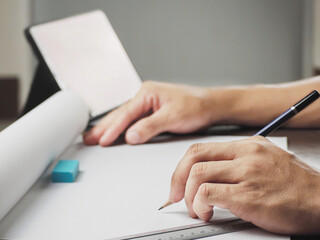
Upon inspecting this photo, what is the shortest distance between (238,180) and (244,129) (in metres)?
0.41

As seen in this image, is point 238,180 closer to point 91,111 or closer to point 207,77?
point 91,111

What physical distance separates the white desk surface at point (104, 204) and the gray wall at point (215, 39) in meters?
2.80

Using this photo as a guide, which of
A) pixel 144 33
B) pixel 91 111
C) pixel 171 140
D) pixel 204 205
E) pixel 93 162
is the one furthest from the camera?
pixel 144 33

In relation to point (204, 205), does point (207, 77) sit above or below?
below

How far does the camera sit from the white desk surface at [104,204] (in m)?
0.47

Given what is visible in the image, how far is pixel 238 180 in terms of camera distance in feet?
1.55

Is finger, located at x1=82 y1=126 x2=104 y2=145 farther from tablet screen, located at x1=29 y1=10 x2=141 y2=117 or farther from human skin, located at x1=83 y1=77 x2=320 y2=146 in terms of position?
tablet screen, located at x1=29 y1=10 x2=141 y2=117

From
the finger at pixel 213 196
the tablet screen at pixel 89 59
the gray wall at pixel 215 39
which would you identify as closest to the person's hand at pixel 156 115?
the tablet screen at pixel 89 59

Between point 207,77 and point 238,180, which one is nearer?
point 238,180

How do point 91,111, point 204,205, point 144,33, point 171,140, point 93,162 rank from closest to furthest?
1. point 204,205
2. point 93,162
3. point 171,140
4. point 91,111
5. point 144,33

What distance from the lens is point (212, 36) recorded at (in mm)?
3486

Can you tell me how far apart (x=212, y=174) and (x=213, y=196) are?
2cm

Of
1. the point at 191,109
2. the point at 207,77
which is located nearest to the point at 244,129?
the point at 191,109

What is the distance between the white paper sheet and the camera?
1.68ft
